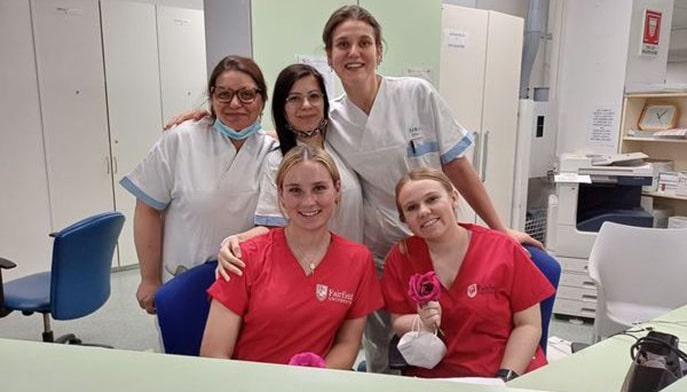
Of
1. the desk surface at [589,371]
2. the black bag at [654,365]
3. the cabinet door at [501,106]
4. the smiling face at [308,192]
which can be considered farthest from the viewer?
the cabinet door at [501,106]

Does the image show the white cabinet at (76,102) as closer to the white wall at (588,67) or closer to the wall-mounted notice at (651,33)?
the white wall at (588,67)

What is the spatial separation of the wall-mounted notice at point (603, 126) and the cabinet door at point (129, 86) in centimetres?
360

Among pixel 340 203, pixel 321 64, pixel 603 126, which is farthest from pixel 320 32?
pixel 603 126

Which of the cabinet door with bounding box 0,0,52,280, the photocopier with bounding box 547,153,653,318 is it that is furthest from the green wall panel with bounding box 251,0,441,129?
the cabinet door with bounding box 0,0,52,280

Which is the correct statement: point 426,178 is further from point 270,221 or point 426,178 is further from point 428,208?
point 270,221

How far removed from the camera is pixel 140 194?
1.68 meters

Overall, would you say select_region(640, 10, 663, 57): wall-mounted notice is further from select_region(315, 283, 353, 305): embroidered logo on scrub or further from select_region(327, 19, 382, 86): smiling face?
select_region(315, 283, 353, 305): embroidered logo on scrub

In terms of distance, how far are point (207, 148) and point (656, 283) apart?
234 cm

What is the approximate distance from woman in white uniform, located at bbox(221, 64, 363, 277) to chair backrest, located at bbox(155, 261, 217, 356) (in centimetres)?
18

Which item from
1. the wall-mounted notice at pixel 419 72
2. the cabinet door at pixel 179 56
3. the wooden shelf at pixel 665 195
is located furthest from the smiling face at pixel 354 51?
the wooden shelf at pixel 665 195

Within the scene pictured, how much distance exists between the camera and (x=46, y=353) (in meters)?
0.60

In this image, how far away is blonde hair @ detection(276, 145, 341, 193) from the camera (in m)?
1.48

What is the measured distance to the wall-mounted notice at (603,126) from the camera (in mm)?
4016

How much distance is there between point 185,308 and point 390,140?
87cm
